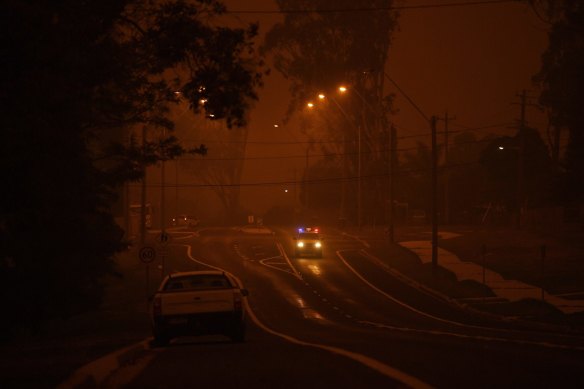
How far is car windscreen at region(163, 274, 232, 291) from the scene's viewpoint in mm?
17922

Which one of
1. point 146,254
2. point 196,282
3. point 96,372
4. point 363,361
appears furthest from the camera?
point 146,254

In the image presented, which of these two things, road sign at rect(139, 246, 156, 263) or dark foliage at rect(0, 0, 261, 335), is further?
road sign at rect(139, 246, 156, 263)

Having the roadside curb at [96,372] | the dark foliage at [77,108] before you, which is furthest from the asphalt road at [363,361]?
the dark foliage at [77,108]

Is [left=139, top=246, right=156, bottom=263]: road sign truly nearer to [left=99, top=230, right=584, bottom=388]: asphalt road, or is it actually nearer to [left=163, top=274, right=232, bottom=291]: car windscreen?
[left=99, top=230, right=584, bottom=388]: asphalt road

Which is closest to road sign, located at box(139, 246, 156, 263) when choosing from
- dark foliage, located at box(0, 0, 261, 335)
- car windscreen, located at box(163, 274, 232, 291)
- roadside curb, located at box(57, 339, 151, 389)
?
dark foliage, located at box(0, 0, 261, 335)

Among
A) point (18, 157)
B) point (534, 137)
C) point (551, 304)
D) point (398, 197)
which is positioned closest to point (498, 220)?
point (534, 137)

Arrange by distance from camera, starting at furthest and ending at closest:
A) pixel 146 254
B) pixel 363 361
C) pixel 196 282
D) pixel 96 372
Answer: pixel 146 254, pixel 196 282, pixel 363 361, pixel 96 372

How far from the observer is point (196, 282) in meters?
18.2

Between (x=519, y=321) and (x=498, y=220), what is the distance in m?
58.8

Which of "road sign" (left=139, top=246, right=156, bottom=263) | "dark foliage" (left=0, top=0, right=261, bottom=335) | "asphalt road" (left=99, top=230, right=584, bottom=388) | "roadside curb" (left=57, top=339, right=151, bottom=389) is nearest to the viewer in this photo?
"roadside curb" (left=57, top=339, right=151, bottom=389)

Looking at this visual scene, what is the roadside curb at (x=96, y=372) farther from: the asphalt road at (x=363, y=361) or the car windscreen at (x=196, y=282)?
the car windscreen at (x=196, y=282)

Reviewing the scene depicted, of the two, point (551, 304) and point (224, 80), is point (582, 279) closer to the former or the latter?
point (551, 304)

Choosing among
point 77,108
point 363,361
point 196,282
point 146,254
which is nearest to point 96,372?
point 363,361

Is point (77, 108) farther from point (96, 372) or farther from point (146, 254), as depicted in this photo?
point (146, 254)
